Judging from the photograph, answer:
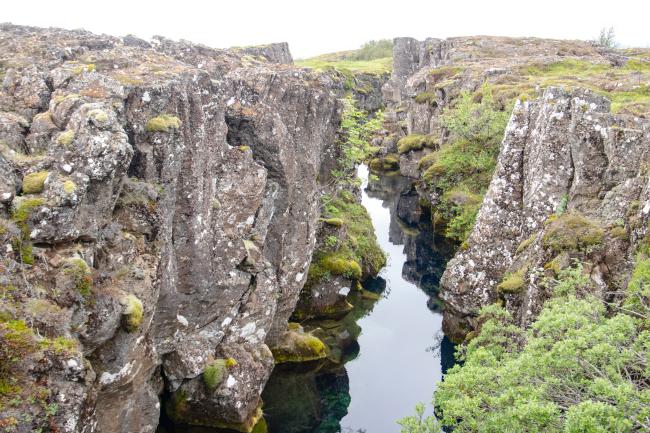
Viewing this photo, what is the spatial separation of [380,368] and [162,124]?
23109mm

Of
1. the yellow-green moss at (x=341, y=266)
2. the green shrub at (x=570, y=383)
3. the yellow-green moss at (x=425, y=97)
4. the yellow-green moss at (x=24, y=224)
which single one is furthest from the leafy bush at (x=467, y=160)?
the yellow-green moss at (x=24, y=224)

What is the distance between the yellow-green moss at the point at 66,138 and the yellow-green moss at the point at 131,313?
5.49 metres

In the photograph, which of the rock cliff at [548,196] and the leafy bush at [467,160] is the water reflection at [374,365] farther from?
the leafy bush at [467,160]

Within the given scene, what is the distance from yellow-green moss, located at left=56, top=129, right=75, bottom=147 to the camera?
17.0 meters

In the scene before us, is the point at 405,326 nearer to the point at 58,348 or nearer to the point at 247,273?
the point at 247,273

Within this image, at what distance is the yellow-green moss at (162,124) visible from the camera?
20484 millimetres

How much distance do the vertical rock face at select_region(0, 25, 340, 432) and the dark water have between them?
332 cm

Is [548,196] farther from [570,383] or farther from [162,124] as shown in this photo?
[162,124]

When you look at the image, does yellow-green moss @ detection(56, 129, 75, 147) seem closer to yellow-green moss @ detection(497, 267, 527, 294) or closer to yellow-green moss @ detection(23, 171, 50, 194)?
yellow-green moss @ detection(23, 171, 50, 194)

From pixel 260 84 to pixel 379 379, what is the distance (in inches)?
797

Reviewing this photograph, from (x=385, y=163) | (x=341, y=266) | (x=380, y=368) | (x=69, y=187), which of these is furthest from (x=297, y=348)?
(x=385, y=163)

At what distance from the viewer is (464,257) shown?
115 ft

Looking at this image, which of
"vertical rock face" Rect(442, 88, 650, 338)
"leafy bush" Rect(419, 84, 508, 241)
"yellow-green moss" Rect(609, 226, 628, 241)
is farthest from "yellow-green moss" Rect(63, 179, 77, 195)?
"leafy bush" Rect(419, 84, 508, 241)

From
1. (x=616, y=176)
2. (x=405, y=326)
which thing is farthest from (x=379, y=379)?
(x=616, y=176)
